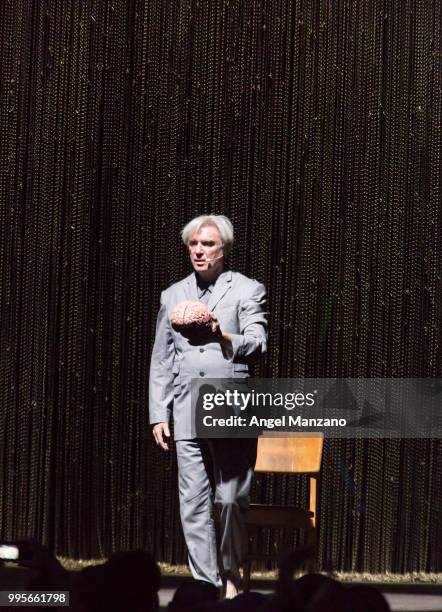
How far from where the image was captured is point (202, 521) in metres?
3.29

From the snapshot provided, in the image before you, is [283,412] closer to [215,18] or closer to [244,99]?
[244,99]

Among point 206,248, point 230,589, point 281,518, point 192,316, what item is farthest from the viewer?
point 281,518

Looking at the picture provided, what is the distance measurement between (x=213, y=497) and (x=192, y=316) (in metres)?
0.56

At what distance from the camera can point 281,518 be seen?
375 centimetres

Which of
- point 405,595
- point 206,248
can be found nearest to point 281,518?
point 405,595

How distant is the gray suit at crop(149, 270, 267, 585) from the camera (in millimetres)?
3299

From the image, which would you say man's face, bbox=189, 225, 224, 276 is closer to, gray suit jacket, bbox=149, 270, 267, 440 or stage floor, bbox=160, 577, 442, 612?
gray suit jacket, bbox=149, 270, 267, 440

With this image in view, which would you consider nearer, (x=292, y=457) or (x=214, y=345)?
(x=214, y=345)

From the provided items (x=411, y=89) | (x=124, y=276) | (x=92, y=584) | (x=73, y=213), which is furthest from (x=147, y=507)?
(x=92, y=584)

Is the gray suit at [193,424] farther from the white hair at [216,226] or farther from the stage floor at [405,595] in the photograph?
the stage floor at [405,595]

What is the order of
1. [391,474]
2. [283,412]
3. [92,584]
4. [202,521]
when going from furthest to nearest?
[391,474] < [283,412] < [202,521] < [92,584]

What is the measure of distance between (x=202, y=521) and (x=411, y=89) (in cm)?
204

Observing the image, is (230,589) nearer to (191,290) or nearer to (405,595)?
(191,290)

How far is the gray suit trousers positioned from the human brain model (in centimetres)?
36
